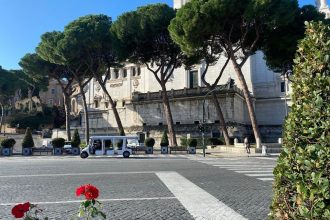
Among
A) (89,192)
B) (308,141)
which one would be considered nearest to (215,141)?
(89,192)

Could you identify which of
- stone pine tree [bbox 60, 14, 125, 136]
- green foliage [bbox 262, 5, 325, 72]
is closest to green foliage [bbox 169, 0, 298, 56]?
green foliage [bbox 262, 5, 325, 72]

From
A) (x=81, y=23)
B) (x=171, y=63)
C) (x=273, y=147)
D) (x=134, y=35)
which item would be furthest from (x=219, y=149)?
(x=81, y=23)

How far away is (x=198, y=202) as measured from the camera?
8.25 metres

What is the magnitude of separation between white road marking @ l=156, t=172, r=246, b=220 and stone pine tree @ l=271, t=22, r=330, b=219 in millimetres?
3782

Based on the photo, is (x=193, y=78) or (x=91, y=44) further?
(x=193, y=78)

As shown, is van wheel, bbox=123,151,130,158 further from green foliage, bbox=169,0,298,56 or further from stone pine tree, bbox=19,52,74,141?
stone pine tree, bbox=19,52,74,141

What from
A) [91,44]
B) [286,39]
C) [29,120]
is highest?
[91,44]

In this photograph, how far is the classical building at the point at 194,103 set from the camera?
4741cm

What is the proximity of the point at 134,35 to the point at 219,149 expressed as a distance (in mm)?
13075

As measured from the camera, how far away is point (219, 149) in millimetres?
36188

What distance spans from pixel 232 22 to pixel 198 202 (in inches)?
930

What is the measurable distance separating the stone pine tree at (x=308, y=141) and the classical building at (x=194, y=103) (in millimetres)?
42315

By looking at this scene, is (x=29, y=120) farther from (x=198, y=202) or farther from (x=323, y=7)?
(x=198, y=202)

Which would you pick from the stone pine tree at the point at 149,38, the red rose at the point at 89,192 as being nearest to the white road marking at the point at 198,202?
the red rose at the point at 89,192
